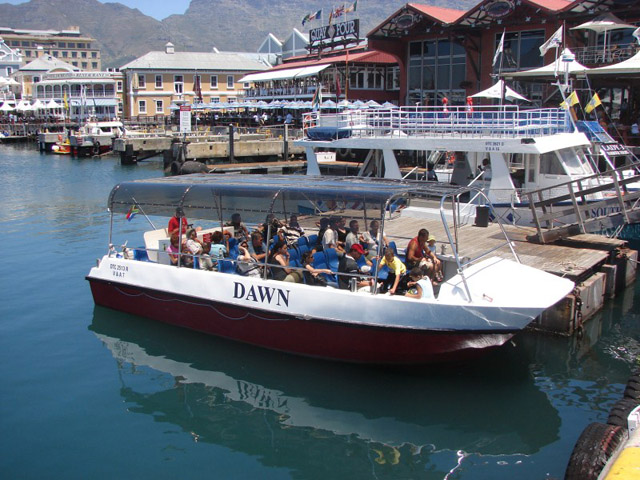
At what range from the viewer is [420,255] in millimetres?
11547

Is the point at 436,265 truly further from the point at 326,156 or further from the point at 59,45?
the point at 59,45

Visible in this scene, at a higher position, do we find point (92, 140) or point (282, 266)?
point (92, 140)

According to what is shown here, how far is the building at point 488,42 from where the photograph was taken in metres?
33.8

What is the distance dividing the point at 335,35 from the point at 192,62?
2824 cm

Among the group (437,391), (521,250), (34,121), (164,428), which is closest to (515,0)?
(521,250)

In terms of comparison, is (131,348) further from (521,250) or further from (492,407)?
(521,250)

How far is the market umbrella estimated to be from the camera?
1238 inches

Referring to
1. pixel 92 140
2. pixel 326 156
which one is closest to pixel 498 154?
pixel 326 156

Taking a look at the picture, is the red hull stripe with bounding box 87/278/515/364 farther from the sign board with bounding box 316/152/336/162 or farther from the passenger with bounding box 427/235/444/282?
the sign board with bounding box 316/152/336/162

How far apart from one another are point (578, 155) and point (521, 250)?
6056 mm

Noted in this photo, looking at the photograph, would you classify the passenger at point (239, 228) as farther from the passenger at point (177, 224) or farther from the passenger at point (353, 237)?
the passenger at point (353, 237)

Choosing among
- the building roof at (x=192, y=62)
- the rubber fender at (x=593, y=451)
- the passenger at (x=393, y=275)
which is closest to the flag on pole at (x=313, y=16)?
the building roof at (x=192, y=62)

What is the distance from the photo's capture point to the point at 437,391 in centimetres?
1077

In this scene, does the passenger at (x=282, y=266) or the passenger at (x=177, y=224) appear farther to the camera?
the passenger at (x=177, y=224)
